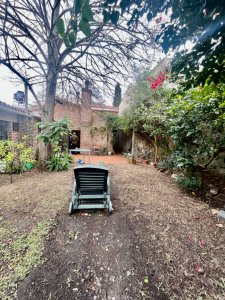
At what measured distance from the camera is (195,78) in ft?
6.84

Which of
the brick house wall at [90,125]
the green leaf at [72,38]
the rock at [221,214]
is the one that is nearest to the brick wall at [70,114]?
the brick house wall at [90,125]

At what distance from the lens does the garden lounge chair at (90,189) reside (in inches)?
132

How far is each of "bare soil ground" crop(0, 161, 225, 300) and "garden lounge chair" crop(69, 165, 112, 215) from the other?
0.69 ft

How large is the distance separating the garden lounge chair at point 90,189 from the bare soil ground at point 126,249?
0.21 meters

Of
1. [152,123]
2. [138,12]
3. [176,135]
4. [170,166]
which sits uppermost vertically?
[138,12]

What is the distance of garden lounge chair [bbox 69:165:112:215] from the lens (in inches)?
132

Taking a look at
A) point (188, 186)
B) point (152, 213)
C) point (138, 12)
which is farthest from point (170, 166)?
point (138, 12)

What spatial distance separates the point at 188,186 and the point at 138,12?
426cm

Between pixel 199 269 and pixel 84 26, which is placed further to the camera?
pixel 199 269

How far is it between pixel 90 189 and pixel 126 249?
1.59 metres

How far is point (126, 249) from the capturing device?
7.88 ft

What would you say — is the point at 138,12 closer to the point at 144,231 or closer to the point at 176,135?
the point at 144,231

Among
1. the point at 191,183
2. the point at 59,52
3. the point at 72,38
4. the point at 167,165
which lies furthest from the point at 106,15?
the point at 167,165

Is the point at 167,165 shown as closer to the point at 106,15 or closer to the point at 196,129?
the point at 196,129
